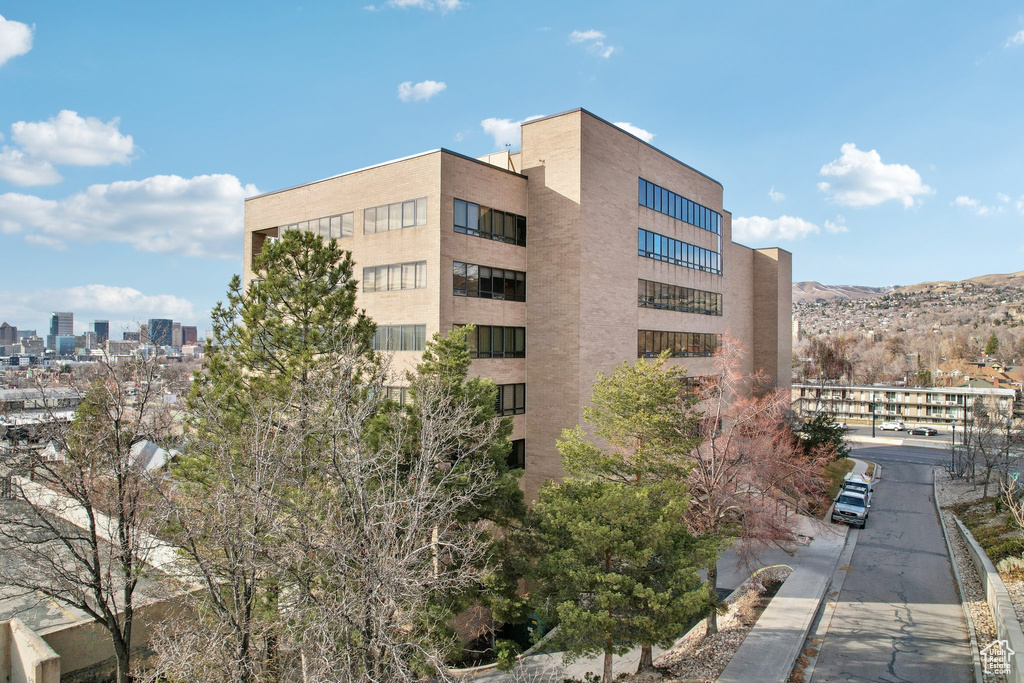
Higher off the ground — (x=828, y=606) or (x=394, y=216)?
(x=394, y=216)

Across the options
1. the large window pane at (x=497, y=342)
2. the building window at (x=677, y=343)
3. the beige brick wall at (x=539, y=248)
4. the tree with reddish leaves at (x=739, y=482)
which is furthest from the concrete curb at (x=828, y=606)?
the large window pane at (x=497, y=342)

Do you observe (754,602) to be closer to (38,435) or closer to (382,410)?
(382,410)

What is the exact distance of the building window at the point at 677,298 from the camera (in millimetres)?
30547

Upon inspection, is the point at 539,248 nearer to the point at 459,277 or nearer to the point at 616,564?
the point at 459,277

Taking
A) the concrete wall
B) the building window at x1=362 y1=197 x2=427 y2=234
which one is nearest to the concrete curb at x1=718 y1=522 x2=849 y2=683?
the concrete wall

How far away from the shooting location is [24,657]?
1614cm

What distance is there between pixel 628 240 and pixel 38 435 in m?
24.6

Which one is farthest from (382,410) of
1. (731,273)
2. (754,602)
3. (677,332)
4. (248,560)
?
(731,273)

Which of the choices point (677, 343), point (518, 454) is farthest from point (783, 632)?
point (677, 343)

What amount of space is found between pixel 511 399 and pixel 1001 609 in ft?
57.1

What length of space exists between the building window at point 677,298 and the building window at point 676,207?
4200 mm

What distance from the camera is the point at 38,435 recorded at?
17.4 metres

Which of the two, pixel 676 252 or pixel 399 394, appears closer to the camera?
pixel 399 394

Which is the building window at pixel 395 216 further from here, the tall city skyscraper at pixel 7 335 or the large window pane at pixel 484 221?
the tall city skyscraper at pixel 7 335
